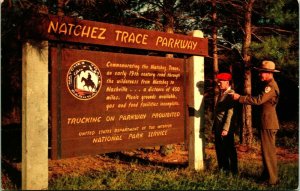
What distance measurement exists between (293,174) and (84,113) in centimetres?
380

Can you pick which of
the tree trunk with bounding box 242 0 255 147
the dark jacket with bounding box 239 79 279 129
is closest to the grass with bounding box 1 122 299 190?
the dark jacket with bounding box 239 79 279 129

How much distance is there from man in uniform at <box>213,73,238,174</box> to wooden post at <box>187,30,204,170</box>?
0.46m

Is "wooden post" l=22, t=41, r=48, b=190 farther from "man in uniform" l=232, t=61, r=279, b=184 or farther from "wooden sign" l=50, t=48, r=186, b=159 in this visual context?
"man in uniform" l=232, t=61, r=279, b=184

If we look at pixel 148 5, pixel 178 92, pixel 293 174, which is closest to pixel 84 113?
pixel 178 92

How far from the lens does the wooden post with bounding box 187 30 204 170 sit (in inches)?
279

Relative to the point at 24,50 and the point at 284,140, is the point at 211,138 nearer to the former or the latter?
the point at 284,140

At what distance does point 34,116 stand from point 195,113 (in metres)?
3.15

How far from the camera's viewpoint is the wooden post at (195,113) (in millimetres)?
7082

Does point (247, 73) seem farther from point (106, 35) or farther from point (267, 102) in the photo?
point (106, 35)

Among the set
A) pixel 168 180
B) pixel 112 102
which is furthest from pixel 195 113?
pixel 112 102

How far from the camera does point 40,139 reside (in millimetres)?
5137

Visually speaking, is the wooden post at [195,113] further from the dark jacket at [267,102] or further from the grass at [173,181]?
the dark jacket at [267,102]

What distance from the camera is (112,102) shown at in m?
5.91

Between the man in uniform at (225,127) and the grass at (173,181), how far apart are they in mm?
238
